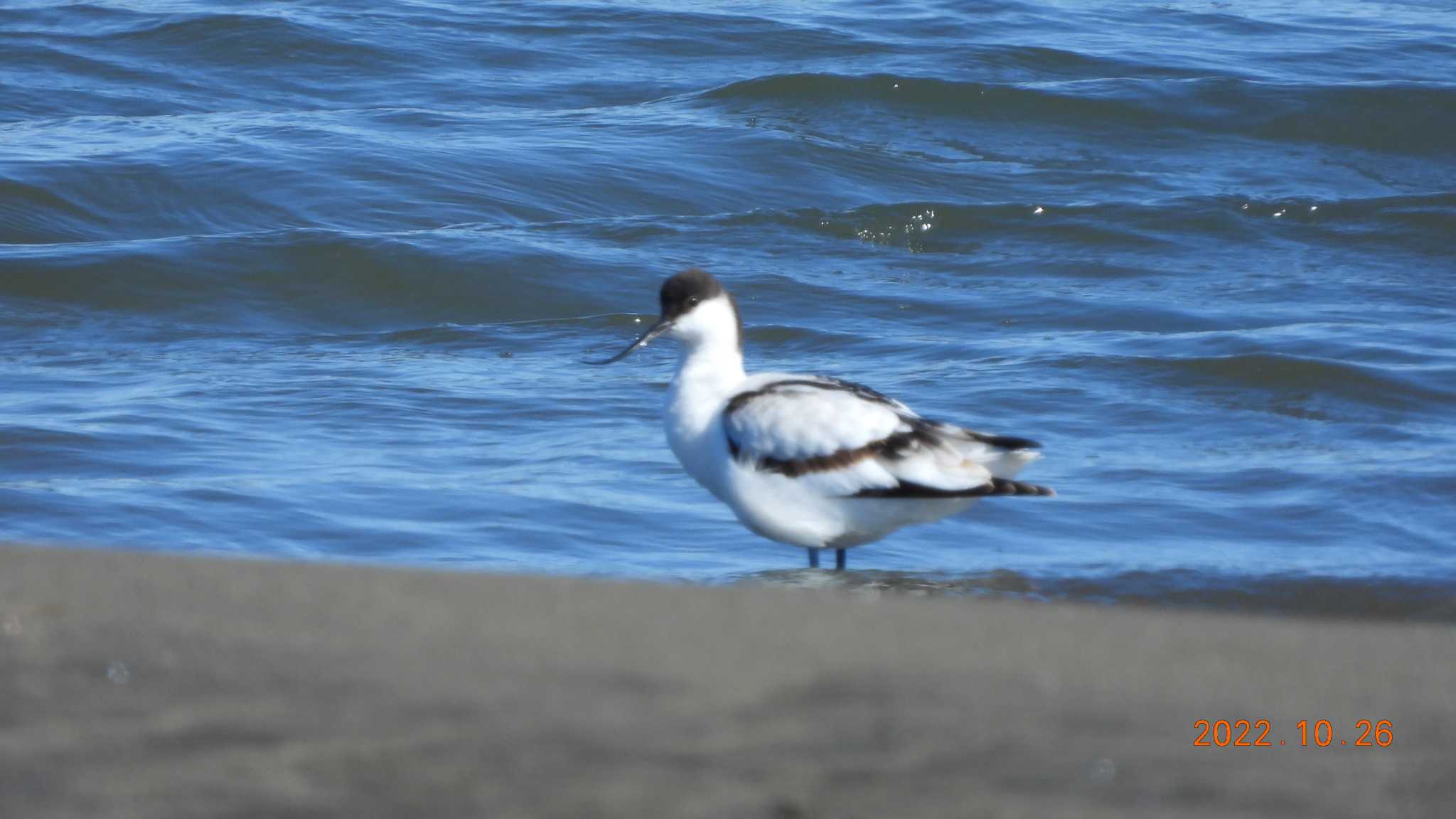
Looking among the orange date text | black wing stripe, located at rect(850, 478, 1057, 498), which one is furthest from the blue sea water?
the orange date text

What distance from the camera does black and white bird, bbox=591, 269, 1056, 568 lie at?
211 inches

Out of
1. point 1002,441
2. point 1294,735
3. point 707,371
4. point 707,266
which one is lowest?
point 707,266

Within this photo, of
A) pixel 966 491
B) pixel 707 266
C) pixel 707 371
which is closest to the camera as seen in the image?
pixel 966 491

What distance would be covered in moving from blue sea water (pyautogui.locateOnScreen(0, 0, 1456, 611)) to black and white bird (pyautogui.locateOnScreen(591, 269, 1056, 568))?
0.47m

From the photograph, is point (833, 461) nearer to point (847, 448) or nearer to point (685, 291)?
point (847, 448)

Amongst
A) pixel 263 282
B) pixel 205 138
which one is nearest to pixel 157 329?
pixel 263 282

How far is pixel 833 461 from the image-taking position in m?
5.39

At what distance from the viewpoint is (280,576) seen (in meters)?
3.05

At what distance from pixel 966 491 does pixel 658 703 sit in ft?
9.10

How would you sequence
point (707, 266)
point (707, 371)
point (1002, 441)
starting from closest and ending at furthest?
point (1002, 441), point (707, 371), point (707, 266)

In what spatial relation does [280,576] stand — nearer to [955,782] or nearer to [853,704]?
[853,704]

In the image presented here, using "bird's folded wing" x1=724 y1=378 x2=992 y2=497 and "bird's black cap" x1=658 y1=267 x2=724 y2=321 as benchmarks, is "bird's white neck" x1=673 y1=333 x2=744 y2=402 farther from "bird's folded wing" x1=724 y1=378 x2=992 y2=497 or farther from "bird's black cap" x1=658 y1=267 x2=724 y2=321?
"bird's folded wing" x1=724 y1=378 x2=992 y2=497

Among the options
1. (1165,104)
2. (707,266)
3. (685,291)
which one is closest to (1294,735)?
(685,291)

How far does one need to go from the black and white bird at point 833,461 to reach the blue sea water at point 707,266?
1.53 ft
